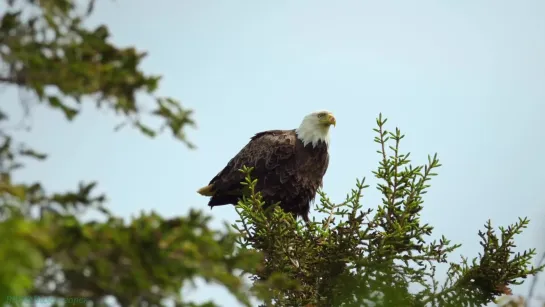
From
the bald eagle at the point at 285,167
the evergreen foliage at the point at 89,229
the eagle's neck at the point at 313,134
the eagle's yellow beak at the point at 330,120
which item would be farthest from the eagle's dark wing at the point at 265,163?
the evergreen foliage at the point at 89,229

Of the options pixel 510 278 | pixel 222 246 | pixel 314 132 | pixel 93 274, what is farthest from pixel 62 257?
pixel 314 132

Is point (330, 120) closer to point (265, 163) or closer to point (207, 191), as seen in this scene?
point (265, 163)

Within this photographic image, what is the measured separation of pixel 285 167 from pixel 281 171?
0.09m

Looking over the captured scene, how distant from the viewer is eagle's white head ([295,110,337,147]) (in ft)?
32.5

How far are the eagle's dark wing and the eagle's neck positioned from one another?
12cm

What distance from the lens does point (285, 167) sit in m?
9.42

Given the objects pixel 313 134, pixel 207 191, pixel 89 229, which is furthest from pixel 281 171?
pixel 89 229

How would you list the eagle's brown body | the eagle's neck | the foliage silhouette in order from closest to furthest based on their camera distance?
the foliage silhouette → the eagle's brown body → the eagle's neck

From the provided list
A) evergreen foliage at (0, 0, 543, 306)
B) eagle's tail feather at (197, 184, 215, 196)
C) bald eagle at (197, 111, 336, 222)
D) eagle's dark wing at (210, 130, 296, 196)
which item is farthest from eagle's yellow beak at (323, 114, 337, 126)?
evergreen foliage at (0, 0, 543, 306)

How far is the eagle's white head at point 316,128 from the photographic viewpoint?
991 cm

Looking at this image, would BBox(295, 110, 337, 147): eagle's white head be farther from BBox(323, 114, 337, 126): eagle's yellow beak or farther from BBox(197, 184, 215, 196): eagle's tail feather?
BBox(197, 184, 215, 196): eagle's tail feather

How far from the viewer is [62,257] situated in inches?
82.5

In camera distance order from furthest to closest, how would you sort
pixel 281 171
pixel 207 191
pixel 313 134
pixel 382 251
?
1. pixel 207 191
2. pixel 313 134
3. pixel 281 171
4. pixel 382 251

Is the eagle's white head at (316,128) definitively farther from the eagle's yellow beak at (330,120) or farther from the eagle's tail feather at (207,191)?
the eagle's tail feather at (207,191)
